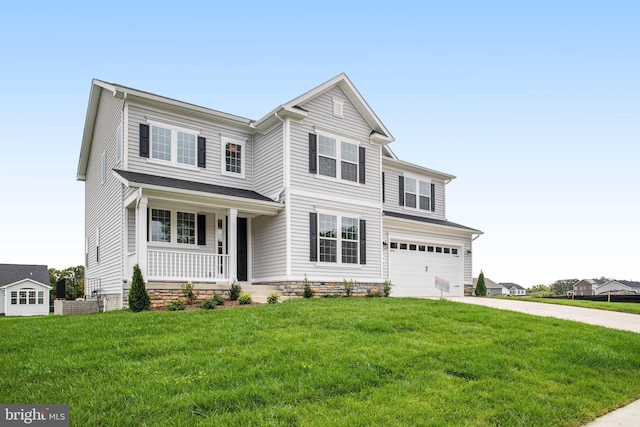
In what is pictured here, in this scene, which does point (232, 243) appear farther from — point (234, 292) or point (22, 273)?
point (22, 273)

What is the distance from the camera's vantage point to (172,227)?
15.3 m

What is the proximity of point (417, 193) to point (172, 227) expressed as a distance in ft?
39.0

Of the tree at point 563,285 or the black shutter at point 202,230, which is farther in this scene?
the tree at point 563,285

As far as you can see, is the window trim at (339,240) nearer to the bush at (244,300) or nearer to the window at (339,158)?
the window at (339,158)

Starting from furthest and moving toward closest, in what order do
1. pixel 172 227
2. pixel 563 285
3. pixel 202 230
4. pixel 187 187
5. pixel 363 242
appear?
pixel 563 285, pixel 363 242, pixel 202 230, pixel 172 227, pixel 187 187

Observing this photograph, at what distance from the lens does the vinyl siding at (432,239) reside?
20.0 metres

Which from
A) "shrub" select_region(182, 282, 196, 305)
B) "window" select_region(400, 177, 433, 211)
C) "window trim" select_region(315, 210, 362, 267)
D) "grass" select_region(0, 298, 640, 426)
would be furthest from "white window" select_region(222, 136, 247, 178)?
"grass" select_region(0, 298, 640, 426)

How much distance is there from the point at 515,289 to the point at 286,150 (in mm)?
70247

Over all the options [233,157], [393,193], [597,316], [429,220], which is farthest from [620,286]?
[233,157]

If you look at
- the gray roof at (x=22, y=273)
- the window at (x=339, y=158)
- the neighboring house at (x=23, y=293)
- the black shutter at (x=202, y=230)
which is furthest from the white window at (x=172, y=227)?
the gray roof at (x=22, y=273)

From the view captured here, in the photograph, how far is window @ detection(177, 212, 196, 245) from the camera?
50.8 feet

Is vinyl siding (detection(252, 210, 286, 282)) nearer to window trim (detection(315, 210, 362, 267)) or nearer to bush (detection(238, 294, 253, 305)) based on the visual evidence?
window trim (detection(315, 210, 362, 267))

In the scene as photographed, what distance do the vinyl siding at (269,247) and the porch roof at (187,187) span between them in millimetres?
719

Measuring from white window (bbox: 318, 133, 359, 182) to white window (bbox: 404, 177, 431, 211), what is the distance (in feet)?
18.2
